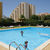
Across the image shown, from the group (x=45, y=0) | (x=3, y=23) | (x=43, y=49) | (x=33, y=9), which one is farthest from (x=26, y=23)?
(x=33, y=9)

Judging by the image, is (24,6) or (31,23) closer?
(31,23)

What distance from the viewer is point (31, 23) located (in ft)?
88.0

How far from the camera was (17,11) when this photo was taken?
66062mm

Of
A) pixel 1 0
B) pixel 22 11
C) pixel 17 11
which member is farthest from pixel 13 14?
pixel 1 0

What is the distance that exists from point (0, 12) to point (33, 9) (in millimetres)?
42476

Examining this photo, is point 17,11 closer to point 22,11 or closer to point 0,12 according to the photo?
point 22,11

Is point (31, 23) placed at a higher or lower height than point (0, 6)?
lower

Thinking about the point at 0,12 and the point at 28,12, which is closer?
the point at 0,12

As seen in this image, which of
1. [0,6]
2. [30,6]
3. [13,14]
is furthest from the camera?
[13,14]

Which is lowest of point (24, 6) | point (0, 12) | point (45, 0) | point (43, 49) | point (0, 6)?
point (43, 49)

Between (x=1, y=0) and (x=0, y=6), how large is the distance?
3065mm

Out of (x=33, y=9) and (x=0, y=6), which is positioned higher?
(x=33, y=9)

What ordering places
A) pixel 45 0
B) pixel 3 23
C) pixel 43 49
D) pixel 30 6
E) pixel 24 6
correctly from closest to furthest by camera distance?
pixel 43 49 → pixel 3 23 → pixel 45 0 → pixel 24 6 → pixel 30 6

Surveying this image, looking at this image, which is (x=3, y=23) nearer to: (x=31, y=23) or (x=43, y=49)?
(x=31, y=23)
